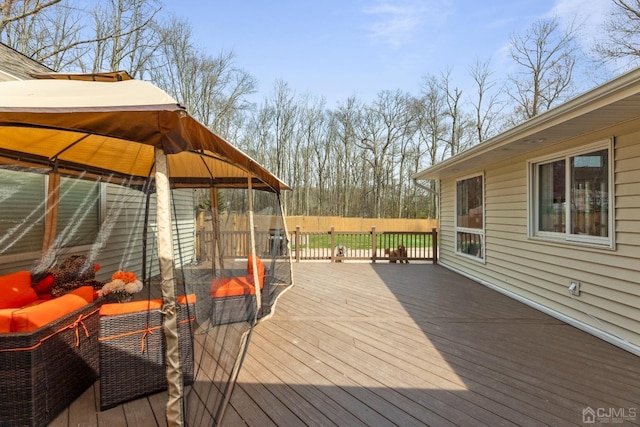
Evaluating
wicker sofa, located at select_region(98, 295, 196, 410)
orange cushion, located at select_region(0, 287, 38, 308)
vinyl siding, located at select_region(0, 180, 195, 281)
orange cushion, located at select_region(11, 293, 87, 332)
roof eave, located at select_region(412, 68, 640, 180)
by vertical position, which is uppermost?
roof eave, located at select_region(412, 68, 640, 180)

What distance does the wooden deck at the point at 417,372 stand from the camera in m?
2.01

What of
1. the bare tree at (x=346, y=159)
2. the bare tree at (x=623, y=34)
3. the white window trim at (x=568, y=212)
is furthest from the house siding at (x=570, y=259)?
the bare tree at (x=346, y=159)

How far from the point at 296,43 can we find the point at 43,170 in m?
9.40

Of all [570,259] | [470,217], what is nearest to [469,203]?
[470,217]

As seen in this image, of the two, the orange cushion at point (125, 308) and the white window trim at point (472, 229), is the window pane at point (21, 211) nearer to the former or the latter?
the orange cushion at point (125, 308)

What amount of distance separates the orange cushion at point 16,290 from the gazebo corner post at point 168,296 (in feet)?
5.76

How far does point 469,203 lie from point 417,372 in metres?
4.76

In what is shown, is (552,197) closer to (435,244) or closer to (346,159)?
(435,244)

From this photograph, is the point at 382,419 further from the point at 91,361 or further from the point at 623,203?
the point at 623,203

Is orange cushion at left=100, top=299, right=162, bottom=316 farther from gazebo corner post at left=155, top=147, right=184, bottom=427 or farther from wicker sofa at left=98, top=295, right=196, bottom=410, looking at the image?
gazebo corner post at left=155, top=147, right=184, bottom=427

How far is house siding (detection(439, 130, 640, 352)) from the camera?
301cm

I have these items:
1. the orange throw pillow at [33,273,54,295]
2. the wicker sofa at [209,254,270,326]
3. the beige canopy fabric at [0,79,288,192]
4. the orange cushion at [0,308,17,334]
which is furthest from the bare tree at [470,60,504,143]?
the orange cushion at [0,308,17,334]

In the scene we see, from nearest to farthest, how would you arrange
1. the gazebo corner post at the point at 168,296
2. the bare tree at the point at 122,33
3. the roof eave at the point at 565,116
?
the gazebo corner post at the point at 168,296 → the roof eave at the point at 565,116 → the bare tree at the point at 122,33

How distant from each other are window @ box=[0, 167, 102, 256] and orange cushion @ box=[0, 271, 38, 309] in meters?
0.40
